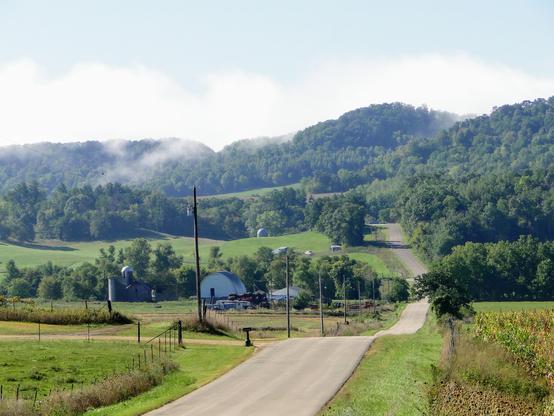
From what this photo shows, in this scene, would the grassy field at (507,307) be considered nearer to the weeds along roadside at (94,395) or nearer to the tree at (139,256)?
the weeds along roadside at (94,395)

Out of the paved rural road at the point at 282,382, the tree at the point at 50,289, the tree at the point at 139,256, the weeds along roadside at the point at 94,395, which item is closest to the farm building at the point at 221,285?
the tree at the point at 50,289

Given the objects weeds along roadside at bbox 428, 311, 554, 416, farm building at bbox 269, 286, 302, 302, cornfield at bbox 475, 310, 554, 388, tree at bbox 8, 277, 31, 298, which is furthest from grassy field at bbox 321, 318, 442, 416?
tree at bbox 8, 277, 31, 298

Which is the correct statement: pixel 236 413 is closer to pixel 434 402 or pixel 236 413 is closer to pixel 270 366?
pixel 434 402

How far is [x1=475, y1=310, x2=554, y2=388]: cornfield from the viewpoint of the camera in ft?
146

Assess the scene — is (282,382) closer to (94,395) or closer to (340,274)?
(94,395)

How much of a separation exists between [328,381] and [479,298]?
108 metres

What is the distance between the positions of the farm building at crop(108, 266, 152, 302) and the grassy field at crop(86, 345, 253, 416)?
88.7 metres

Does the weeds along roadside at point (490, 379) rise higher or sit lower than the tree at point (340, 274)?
lower

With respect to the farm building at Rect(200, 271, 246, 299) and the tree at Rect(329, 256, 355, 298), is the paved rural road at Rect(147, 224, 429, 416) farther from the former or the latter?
the tree at Rect(329, 256, 355, 298)

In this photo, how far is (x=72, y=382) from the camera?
4091cm

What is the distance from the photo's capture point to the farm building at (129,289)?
142 meters

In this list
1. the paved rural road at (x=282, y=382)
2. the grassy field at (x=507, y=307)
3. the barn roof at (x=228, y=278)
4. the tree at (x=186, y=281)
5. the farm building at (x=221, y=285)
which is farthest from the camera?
the tree at (x=186, y=281)

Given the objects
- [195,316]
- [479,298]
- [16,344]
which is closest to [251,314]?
[479,298]

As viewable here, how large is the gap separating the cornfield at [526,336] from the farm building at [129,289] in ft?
272
